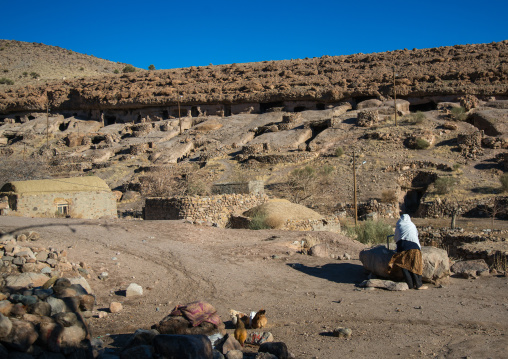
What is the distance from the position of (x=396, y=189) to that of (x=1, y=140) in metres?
36.1

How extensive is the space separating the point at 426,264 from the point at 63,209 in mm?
11149

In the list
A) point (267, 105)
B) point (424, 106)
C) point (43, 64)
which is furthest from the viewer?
point (43, 64)

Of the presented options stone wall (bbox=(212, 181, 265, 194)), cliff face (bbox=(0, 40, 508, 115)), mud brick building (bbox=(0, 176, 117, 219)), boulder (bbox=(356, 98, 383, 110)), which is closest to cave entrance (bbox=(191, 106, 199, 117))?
cliff face (bbox=(0, 40, 508, 115))

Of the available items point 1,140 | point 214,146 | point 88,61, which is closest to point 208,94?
point 214,146

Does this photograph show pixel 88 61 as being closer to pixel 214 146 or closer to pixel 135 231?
pixel 214 146

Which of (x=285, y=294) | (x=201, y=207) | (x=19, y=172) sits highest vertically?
(x=19, y=172)

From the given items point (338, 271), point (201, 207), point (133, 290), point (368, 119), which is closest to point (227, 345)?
point (133, 290)

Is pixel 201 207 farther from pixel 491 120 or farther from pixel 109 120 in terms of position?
pixel 109 120

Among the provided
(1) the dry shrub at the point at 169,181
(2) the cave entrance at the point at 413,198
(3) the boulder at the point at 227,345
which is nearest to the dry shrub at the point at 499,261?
(3) the boulder at the point at 227,345

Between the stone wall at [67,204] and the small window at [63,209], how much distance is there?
4 cm

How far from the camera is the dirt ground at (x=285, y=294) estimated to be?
5203mm

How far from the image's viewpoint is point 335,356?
4.85 m

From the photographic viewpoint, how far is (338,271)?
8.65m

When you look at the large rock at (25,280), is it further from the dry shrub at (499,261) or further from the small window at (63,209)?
the small window at (63,209)
